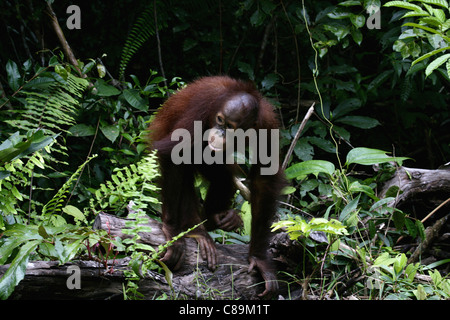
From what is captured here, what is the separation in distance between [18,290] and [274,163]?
1.74 metres

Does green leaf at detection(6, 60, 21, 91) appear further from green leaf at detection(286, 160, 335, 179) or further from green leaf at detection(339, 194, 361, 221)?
green leaf at detection(339, 194, 361, 221)

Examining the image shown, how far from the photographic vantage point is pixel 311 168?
10.7 feet

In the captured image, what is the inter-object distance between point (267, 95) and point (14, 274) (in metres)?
3.20

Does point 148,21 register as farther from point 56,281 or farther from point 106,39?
point 56,281

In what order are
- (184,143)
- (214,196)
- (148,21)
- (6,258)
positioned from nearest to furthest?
(6,258) < (184,143) < (214,196) < (148,21)

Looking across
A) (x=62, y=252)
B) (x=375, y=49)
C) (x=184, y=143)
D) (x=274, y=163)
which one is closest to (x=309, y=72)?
(x=375, y=49)

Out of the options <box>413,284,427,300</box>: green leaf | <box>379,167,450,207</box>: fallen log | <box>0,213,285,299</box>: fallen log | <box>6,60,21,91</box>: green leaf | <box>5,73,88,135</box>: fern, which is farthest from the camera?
<box>379,167,450,207</box>: fallen log

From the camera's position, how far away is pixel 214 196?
12.7 ft

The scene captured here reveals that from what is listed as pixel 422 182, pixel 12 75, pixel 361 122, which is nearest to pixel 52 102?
pixel 12 75

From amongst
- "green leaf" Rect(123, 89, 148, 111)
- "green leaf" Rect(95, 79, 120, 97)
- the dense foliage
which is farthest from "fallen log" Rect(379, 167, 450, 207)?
"green leaf" Rect(95, 79, 120, 97)

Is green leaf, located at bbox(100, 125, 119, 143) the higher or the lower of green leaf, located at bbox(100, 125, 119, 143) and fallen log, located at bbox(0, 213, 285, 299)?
the higher

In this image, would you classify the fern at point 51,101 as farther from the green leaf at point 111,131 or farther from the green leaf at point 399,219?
the green leaf at point 399,219

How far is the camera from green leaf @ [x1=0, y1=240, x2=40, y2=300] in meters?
2.09

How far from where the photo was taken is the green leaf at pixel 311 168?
3.17m
